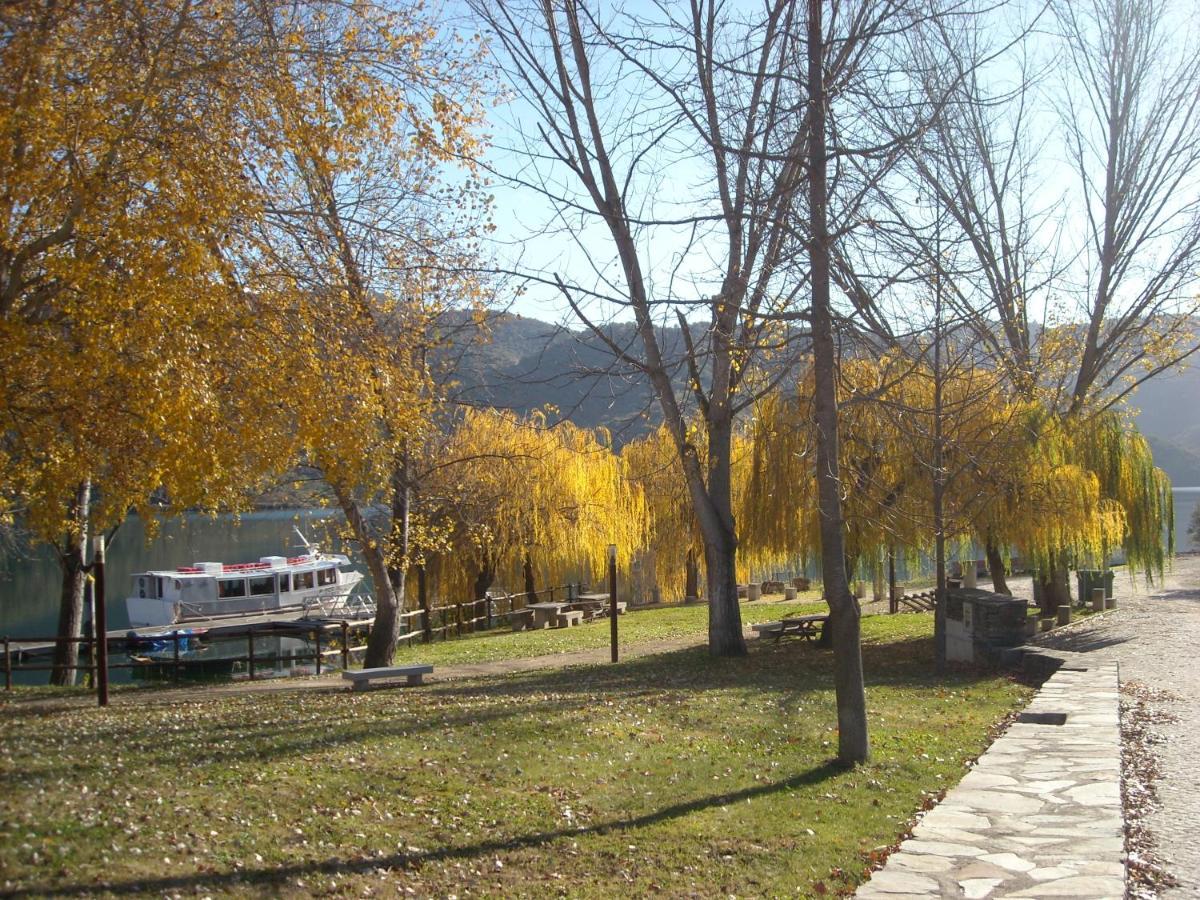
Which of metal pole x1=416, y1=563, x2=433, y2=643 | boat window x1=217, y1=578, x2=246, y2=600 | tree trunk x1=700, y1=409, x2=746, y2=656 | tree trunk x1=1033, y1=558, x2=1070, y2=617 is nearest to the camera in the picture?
tree trunk x1=700, y1=409, x2=746, y2=656

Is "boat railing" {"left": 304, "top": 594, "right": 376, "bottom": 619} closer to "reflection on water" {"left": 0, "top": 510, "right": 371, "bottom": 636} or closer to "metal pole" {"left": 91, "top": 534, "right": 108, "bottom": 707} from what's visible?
"reflection on water" {"left": 0, "top": 510, "right": 371, "bottom": 636}

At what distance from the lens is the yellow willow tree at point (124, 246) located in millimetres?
8094

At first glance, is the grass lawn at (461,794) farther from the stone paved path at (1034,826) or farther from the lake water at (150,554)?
the lake water at (150,554)

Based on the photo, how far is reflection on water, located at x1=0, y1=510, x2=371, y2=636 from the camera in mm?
36844

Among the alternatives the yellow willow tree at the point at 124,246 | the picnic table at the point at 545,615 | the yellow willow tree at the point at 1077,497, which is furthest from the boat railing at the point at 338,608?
the yellow willow tree at the point at 124,246

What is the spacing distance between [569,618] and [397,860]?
2425 cm

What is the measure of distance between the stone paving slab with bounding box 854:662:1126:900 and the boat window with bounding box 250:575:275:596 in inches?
1444

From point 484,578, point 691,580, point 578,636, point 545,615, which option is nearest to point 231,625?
point 484,578

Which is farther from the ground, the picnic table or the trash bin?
the trash bin

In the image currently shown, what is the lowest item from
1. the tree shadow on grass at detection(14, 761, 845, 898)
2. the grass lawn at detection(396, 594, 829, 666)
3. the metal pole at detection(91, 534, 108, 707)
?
the grass lawn at detection(396, 594, 829, 666)

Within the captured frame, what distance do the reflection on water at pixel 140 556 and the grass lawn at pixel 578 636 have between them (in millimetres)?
3457

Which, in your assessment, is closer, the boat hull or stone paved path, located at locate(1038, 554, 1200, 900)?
stone paved path, located at locate(1038, 554, 1200, 900)

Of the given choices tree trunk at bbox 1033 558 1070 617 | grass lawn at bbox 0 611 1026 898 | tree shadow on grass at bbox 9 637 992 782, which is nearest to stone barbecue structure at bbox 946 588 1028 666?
tree shadow on grass at bbox 9 637 992 782

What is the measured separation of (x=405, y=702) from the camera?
11312 millimetres
